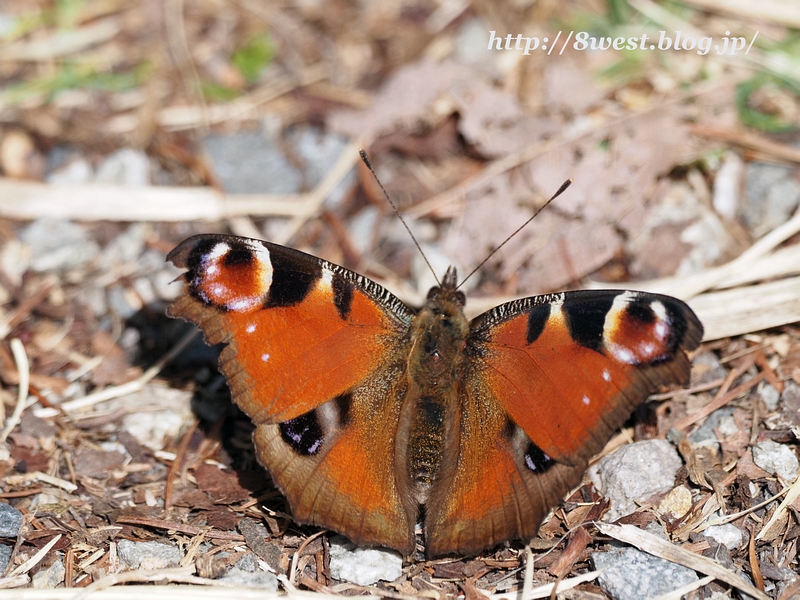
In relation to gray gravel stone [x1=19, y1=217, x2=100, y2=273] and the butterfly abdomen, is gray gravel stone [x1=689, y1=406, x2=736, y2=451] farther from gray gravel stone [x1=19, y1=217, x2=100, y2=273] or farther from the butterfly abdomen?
gray gravel stone [x1=19, y1=217, x2=100, y2=273]

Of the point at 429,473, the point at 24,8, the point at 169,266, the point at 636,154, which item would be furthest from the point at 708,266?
the point at 24,8

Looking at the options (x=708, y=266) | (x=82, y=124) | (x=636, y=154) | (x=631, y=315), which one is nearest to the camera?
(x=631, y=315)

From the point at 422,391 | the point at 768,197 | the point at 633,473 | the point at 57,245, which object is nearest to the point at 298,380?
the point at 422,391

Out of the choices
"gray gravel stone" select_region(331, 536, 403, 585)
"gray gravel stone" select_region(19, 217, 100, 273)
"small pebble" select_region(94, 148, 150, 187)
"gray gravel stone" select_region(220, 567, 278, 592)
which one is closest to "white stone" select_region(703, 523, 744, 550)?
"gray gravel stone" select_region(331, 536, 403, 585)

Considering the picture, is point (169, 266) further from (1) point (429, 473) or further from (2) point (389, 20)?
(2) point (389, 20)

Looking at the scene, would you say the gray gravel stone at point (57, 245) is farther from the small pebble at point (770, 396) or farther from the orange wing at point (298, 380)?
the small pebble at point (770, 396)

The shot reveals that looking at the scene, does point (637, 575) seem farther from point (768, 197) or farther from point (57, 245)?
point (57, 245)
